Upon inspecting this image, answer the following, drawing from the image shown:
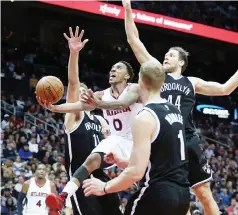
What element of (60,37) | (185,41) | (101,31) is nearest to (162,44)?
(185,41)

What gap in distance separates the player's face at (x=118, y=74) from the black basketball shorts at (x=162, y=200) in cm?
205

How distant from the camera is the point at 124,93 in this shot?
577 cm

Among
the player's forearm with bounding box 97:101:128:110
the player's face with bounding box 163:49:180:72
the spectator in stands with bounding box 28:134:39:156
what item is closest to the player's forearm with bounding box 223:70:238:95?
the player's face with bounding box 163:49:180:72

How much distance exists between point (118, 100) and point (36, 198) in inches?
183

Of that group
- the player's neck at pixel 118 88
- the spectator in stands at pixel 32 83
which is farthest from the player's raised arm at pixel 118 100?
the spectator in stands at pixel 32 83

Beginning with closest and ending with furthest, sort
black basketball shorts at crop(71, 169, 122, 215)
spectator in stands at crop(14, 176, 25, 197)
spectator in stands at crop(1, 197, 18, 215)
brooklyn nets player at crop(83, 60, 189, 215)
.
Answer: brooklyn nets player at crop(83, 60, 189, 215) < black basketball shorts at crop(71, 169, 122, 215) < spectator in stands at crop(1, 197, 18, 215) < spectator in stands at crop(14, 176, 25, 197)

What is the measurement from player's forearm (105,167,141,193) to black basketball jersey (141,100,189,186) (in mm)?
252

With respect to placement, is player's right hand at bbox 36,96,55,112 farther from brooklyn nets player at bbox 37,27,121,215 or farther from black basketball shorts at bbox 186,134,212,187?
black basketball shorts at bbox 186,134,212,187

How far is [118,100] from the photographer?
5.58 metres

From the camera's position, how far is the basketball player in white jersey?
31.8 feet

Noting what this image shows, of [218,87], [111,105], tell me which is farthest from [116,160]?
[218,87]

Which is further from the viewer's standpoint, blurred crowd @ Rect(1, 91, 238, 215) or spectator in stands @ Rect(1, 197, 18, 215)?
blurred crowd @ Rect(1, 91, 238, 215)

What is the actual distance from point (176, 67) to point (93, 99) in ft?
4.00

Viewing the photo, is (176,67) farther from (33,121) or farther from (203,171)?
(33,121)
